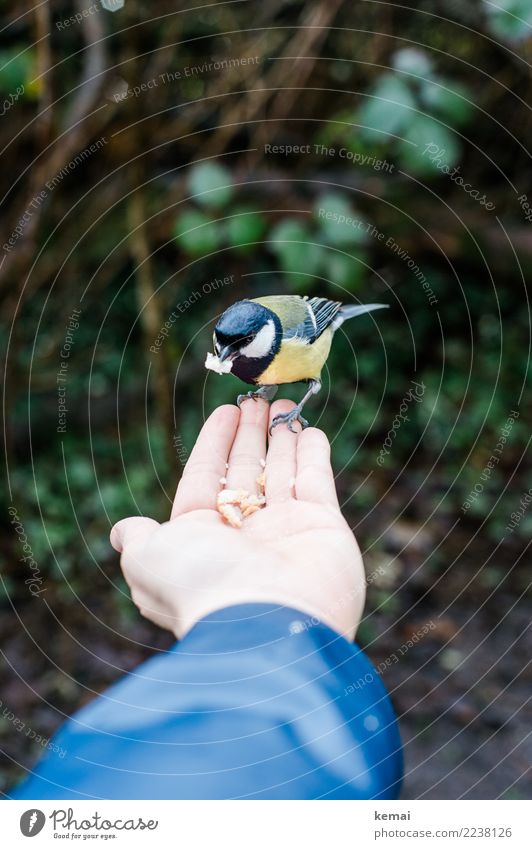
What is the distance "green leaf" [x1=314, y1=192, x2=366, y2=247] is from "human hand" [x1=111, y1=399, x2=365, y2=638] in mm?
529

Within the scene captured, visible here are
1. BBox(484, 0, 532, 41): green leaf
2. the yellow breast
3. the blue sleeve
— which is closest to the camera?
the blue sleeve

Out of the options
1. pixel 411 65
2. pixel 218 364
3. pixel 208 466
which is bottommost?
pixel 208 466

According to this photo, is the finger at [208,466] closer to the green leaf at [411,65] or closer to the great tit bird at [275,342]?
the great tit bird at [275,342]

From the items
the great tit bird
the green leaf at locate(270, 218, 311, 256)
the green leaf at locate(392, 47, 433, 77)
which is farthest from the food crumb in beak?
the green leaf at locate(392, 47, 433, 77)

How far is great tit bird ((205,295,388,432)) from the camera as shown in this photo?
Result: 2.35 ft

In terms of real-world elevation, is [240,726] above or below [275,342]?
below

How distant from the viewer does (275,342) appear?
79cm

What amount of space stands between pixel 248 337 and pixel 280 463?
0.17 m

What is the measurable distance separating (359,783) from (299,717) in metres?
0.09

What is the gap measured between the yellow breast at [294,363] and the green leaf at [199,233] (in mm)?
523

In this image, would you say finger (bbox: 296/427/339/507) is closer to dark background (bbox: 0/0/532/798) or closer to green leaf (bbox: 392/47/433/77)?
dark background (bbox: 0/0/532/798)
